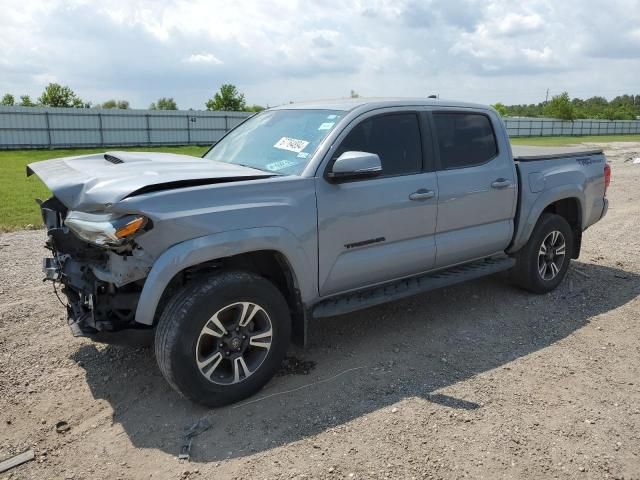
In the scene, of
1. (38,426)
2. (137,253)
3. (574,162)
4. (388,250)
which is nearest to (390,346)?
(388,250)

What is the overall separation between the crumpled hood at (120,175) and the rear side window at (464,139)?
1657 mm

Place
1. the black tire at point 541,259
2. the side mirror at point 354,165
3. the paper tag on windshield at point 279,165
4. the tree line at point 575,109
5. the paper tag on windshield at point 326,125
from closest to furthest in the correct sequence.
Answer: the side mirror at point 354,165 → the paper tag on windshield at point 279,165 → the paper tag on windshield at point 326,125 → the black tire at point 541,259 → the tree line at point 575,109

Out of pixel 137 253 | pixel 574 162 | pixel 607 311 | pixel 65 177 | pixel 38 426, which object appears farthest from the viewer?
pixel 574 162

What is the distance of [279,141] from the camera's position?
14.4 feet

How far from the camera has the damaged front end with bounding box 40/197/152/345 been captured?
320 cm

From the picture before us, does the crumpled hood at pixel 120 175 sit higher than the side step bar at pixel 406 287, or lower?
higher

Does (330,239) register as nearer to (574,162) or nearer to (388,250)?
(388,250)

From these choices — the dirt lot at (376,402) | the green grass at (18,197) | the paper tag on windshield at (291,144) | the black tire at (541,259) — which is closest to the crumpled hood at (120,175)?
the paper tag on windshield at (291,144)

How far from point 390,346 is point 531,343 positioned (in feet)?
3.83

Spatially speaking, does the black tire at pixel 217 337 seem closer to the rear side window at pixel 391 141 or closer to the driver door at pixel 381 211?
the driver door at pixel 381 211

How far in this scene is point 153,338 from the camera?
3.53 m

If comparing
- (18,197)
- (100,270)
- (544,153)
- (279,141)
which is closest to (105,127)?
(18,197)

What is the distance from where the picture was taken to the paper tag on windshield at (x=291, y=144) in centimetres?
415

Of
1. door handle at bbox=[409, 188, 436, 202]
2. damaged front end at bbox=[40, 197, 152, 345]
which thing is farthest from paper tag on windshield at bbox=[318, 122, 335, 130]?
damaged front end at bbox=[40, 197, 152, 345]
